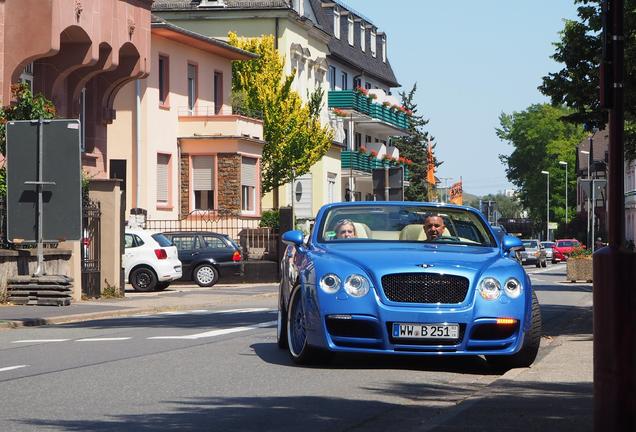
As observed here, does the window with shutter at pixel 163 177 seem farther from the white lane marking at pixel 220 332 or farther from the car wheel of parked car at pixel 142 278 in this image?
the white lane marking at pixel 220 332

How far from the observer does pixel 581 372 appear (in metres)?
13.1

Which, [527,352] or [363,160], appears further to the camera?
[363,160]

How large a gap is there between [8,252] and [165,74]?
85.7 ft

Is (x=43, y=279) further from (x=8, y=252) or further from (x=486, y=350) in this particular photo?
(x=486, y=350)

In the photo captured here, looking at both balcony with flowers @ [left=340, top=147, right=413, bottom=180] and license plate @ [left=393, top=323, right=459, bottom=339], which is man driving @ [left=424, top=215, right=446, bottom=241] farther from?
balcony with flowers @ [left=340, top=147, right=413, bottom=180]

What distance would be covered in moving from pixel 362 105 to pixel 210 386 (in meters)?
69.8

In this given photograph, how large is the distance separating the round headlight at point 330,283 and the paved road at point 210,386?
728 millimetres

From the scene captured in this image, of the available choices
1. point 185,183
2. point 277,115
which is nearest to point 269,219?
point 277,115

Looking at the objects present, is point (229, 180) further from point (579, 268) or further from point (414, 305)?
point (414, 305)

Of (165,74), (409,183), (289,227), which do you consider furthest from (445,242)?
(409,183)

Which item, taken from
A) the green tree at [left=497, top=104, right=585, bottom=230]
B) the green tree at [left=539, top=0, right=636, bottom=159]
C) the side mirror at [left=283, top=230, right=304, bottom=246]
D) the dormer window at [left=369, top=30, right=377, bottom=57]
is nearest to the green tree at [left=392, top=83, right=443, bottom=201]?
the dormer window at [left=369, top=30, right=377, bottom=57]

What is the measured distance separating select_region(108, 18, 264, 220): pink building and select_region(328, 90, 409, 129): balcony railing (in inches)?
812

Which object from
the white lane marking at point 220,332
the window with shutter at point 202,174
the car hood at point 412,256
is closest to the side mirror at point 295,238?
the car hood at point 412,256

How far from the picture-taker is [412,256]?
13484 millimetres
